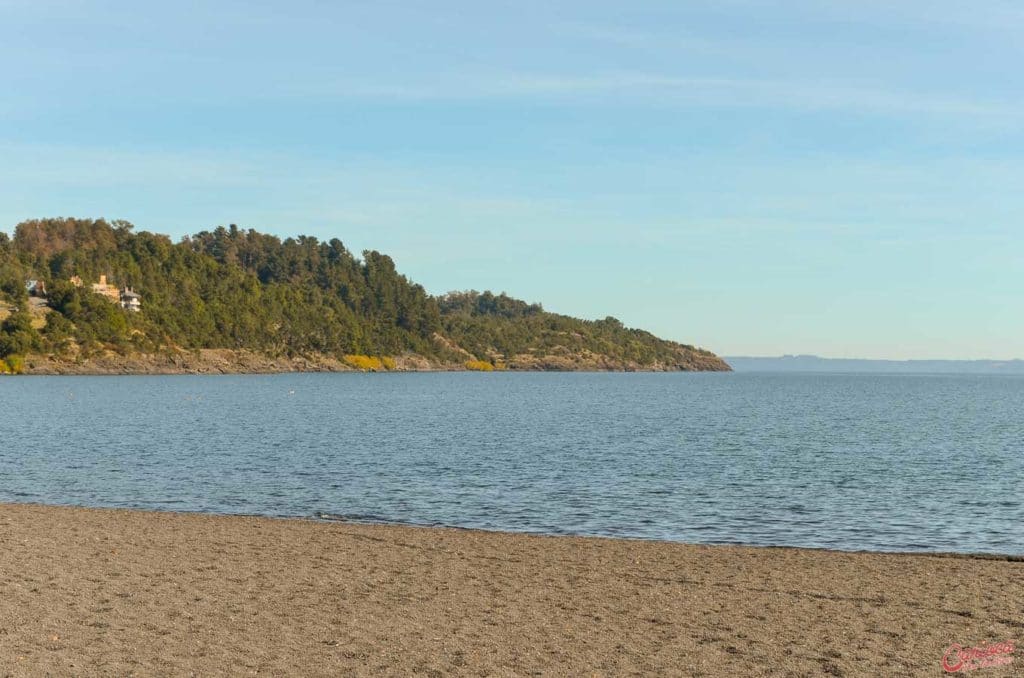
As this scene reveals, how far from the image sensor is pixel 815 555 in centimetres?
2766

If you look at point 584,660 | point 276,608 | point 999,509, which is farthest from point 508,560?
point 999,509

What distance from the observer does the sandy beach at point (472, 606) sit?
614 inches

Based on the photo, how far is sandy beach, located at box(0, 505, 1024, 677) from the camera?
51.2 feet

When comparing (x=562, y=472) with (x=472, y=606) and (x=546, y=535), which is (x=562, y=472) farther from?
(x=472, y=606)

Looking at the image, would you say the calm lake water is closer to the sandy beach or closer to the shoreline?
the shoreline

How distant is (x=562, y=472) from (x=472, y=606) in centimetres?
3386

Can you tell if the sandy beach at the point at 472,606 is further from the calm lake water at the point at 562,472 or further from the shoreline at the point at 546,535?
the calm lake water at the point at 562,472

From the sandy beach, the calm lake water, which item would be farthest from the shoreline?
the calm lake water

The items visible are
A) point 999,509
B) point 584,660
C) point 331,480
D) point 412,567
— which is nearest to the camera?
point 584,660

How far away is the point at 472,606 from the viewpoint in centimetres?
1970

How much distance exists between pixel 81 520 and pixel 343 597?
14.7m

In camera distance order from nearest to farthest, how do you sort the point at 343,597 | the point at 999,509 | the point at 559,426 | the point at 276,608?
1. the point at 276,608
2. the point at 343,597
3. the point at 999,509
4. the point at 559,426

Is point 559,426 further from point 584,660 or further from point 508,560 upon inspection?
point 584,660

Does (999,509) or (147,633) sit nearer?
(147,633)
